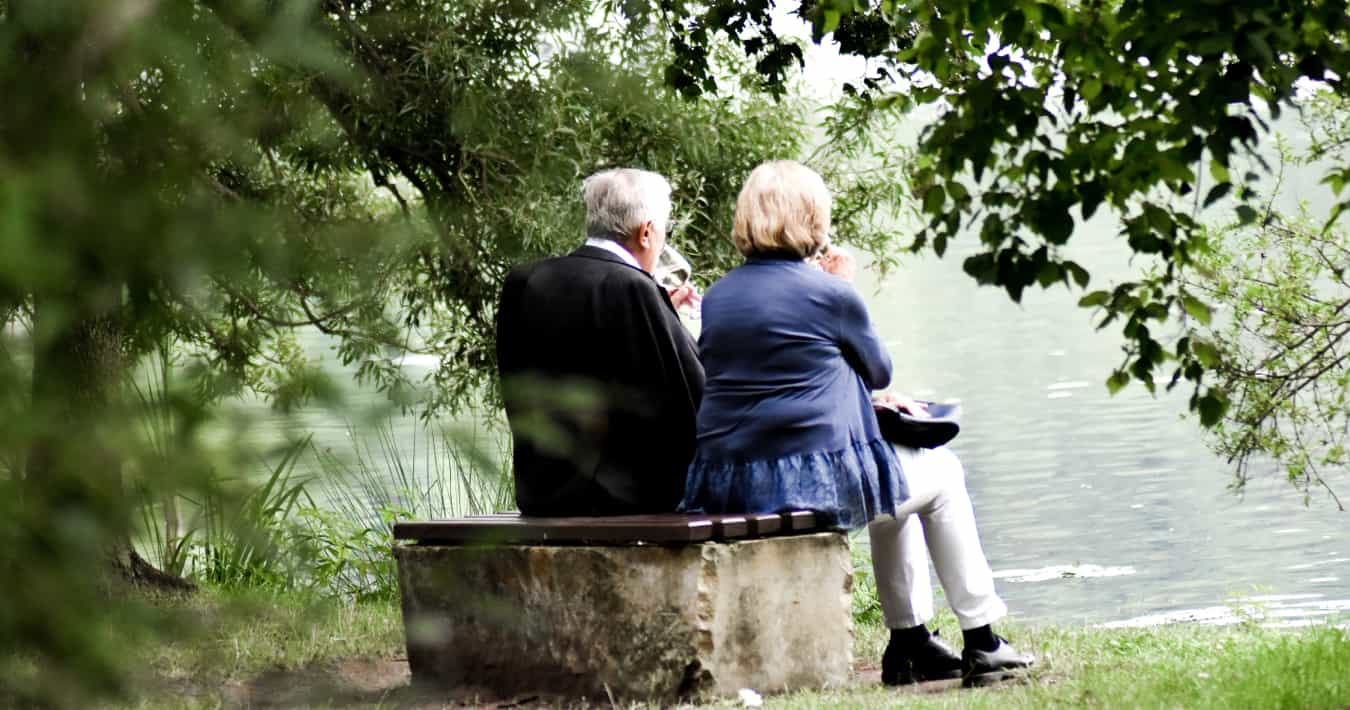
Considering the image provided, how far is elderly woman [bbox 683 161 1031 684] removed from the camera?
497 cm

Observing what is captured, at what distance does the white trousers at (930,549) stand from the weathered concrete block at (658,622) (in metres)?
0.26

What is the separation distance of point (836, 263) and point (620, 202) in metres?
0.73

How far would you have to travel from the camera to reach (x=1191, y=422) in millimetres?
24516

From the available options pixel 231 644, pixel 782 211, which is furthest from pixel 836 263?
pixel 231 644

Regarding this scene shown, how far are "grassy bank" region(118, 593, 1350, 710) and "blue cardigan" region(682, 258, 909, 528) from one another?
566 mm

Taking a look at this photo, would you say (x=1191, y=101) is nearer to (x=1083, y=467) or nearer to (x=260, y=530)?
(x=260, y=530)

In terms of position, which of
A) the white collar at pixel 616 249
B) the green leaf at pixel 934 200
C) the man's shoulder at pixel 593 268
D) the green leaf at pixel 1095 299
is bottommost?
the green leaf at pixel 1095 299

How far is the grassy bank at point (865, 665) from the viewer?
3.79 feet

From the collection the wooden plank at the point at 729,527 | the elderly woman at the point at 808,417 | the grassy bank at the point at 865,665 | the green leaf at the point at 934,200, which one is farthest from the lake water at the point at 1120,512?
the wooden plank at the point at 729,527

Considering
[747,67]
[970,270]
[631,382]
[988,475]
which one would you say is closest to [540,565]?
[631,382]

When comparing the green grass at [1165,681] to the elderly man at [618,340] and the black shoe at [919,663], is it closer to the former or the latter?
the black shoe at [919,663]

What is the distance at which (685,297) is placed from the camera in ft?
18.8

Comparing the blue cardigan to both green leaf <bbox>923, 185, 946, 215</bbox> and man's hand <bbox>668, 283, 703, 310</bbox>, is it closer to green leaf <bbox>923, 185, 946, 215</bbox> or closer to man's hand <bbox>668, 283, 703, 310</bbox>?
man's hand <bbox>668, 283, 703, 310</bbox>

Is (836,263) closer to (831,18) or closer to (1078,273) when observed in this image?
(831,18)
